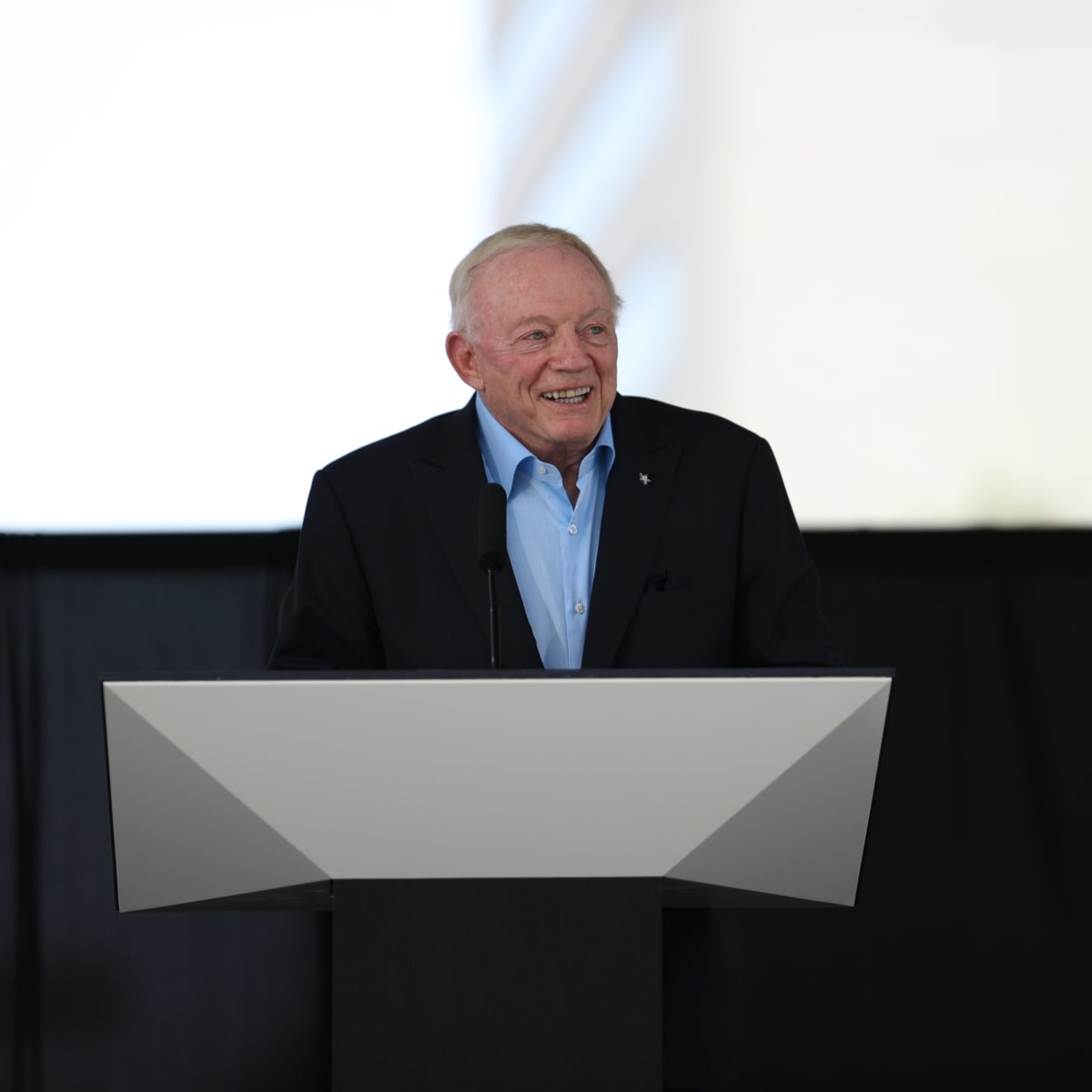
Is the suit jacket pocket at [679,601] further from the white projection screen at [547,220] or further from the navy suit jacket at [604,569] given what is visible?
the white projection screen at [547,220]

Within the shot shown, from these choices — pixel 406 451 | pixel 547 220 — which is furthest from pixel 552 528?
pixel 547 220

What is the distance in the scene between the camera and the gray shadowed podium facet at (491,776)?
43.8 inches

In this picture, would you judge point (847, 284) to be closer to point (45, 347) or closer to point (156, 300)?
point (156, 300)

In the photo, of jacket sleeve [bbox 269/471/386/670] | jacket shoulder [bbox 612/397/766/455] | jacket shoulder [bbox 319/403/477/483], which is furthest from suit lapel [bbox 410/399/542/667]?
jacket shoulder [bbox 612/397/766/455]

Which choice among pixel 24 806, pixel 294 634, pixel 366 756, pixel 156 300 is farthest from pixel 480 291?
pixel 24 806

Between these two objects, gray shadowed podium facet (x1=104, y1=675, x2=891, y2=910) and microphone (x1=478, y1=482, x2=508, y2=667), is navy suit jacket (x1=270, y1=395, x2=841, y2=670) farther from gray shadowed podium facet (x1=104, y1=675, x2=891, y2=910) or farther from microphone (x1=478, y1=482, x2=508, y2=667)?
gray shadowed podium facet (x1=104, y1=675, x2=891, y2=910)

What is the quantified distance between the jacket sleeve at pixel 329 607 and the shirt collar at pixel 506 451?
22 cm

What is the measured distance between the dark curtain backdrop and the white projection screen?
130 mm

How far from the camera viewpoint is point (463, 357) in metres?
2.06

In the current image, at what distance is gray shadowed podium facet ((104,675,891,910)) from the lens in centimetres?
111

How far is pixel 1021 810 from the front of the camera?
3281 mm

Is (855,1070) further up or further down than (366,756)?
further down

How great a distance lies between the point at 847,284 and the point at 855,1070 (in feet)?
5.70

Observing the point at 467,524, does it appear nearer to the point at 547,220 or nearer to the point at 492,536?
the point at 492,536
